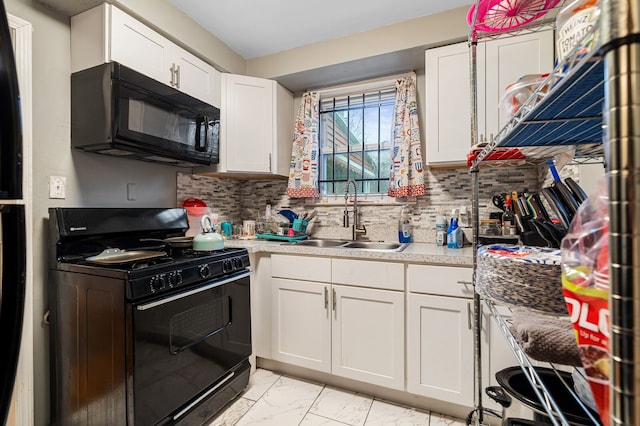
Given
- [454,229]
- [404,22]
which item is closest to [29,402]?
[454,229]

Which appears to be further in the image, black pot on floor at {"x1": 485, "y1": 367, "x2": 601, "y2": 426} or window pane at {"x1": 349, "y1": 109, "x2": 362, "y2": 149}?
window pane at {"x1": 349, "y1": 109, "x2": 362, "y2": 149}

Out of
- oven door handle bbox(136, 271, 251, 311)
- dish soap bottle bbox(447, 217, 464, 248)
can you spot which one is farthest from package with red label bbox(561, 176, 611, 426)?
dish soap bottle bbox(447, 217, 464, 248)

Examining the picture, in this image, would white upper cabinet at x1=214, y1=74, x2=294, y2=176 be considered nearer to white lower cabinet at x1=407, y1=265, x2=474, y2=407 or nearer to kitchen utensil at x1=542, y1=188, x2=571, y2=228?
white lower cabinet at x1=407, y1=265, x2=474, y2=407

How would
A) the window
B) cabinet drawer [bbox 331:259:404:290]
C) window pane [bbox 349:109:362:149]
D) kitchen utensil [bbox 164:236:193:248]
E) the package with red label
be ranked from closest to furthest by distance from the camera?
the package with red label → cabinet drawer [bbox 331:259:404:290] → kitchen utensil [bbox 164:236:193:248] → the window → window pane [bbox 349:109:362:149]

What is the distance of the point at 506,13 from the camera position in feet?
3.21

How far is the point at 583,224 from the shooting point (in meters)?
0.36

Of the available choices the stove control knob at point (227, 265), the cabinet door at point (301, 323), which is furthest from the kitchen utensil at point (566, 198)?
the stove control knob at point (227, 265)

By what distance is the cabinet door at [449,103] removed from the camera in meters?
2.02

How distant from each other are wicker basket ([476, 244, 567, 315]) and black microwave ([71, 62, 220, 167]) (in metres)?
1.83

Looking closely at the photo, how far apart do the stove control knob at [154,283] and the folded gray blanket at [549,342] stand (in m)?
1.39

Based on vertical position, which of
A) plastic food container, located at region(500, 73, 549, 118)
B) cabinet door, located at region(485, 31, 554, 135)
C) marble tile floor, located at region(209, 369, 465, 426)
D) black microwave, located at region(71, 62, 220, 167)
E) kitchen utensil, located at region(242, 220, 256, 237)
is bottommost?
marble tile floor, located at region(209, 369, 465, 426)

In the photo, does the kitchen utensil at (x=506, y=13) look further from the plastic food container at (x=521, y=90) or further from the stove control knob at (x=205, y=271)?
the stove control knob at (x=205, y=271)

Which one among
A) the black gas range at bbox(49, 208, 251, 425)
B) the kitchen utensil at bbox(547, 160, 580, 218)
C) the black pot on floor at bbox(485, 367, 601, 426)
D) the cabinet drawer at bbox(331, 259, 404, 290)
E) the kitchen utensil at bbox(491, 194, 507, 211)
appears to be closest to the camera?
the kitchen utensil at bbox(547, 160, 580, 218)

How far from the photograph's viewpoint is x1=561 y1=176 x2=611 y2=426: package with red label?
327 millimetres
